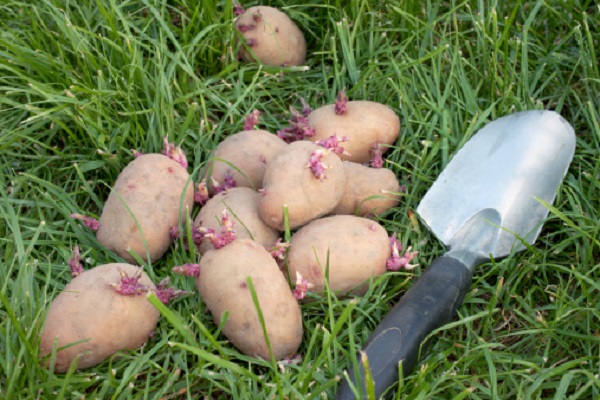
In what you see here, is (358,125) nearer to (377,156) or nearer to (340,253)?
(377,156)

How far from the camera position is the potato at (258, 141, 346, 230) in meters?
1.86

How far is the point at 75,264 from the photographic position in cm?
189

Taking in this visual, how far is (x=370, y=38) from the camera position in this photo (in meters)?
2.44

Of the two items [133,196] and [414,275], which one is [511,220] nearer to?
[414,275]

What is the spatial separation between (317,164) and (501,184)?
0.50 m

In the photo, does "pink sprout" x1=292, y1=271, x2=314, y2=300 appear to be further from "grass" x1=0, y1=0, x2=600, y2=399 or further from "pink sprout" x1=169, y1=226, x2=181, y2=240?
"pink sprout" x1=169, y1=226, x2=181, y2=240

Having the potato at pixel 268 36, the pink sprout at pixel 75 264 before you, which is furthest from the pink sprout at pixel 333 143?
the pink sprout at pixel 75 264

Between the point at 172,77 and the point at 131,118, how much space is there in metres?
0.20

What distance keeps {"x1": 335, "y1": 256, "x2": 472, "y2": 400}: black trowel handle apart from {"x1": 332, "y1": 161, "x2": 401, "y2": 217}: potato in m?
0.25

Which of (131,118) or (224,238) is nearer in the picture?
(224,238)

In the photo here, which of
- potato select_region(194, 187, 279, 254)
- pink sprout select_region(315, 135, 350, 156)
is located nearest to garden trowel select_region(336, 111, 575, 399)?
pink sprout select_region(315, 135, 350, 156)

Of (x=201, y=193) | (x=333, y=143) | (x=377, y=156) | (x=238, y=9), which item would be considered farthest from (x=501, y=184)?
(x=238, y=9)

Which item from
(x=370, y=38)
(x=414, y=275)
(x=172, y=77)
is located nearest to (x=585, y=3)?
(x=370, y=38)

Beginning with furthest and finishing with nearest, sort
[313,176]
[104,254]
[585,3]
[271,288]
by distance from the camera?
[585,3]
[104,254]
[313,176]
[271,288]
